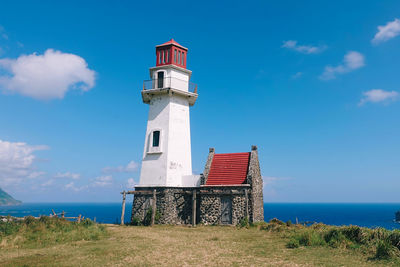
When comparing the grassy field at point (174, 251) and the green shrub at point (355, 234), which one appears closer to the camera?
the grassy field at point (174, 251)

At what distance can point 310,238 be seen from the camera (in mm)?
13484

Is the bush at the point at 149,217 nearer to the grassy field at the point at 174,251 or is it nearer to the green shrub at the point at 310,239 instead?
the grassy field at the point at 174,251

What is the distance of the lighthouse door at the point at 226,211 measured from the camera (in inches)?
866

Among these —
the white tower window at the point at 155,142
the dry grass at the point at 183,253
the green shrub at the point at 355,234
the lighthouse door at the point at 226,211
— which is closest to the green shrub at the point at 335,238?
the green shrub at the point at 355,234

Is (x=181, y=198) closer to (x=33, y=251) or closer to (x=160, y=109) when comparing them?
(x=160, y=109)

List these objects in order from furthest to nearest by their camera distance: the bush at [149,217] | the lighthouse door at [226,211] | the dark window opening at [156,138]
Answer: the dark window opening at [156,138], the bush at [149,217], the lighthouse door at [226,211]

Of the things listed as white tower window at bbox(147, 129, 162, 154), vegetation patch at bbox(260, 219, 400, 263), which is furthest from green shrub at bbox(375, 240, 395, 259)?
white tower window at bbox(147, 129, 162, 154)

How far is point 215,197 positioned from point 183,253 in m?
10.3

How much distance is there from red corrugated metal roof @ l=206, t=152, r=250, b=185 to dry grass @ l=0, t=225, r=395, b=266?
701 centimetres

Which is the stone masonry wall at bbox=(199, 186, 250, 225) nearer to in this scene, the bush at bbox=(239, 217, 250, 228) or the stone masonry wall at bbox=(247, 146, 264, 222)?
the bush at bbox=(239, 217, 250, 228)

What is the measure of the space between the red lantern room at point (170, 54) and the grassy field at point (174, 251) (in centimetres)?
1494

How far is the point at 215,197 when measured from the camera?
Result: 74.3 feet

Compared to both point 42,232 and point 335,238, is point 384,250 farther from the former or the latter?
point 42,232

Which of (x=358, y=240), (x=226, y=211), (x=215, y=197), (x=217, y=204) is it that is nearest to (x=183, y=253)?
(x=358, y=240)
